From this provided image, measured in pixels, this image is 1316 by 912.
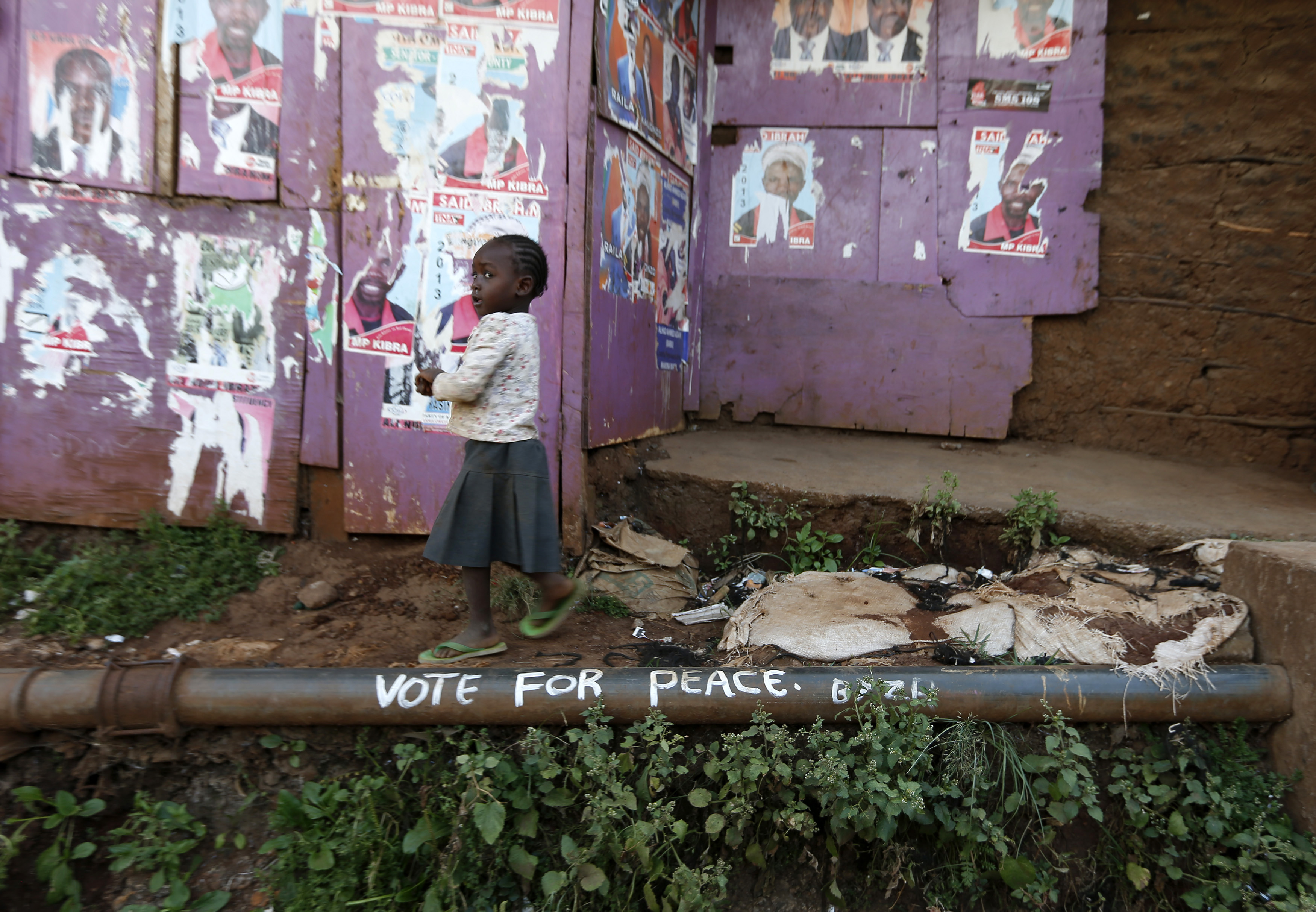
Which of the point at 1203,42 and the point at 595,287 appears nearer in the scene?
the point at 595,287

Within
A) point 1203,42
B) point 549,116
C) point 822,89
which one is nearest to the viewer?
point 549,116

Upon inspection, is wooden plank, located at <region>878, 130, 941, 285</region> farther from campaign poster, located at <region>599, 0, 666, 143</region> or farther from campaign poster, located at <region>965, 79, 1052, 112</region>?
campaign poster, located at <region>599, 0, 666, 143</region>

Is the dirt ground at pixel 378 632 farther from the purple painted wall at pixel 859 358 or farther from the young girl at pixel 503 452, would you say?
the purple painted wall at pixel 859 358

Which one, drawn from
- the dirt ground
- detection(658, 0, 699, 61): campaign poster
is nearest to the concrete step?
the dirt ground

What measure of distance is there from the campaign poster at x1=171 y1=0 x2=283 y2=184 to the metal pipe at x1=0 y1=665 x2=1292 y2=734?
2.32m

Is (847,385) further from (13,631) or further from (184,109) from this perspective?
(13,631)

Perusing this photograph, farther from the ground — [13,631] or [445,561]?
[445,561]

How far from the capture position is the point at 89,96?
11.3 ft

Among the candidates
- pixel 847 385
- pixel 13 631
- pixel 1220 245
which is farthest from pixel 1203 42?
pixel 13 631

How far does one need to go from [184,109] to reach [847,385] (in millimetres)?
4000

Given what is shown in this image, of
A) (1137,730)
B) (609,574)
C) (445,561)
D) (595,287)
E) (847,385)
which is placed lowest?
(1137,730)

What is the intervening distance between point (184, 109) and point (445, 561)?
2552 mm

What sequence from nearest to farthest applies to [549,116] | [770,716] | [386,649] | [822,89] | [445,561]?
1. [770,716]
2. [445,561]
3. [386,649]
4. [549,116]
5. [822,89]

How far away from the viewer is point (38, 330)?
3.51 metres
